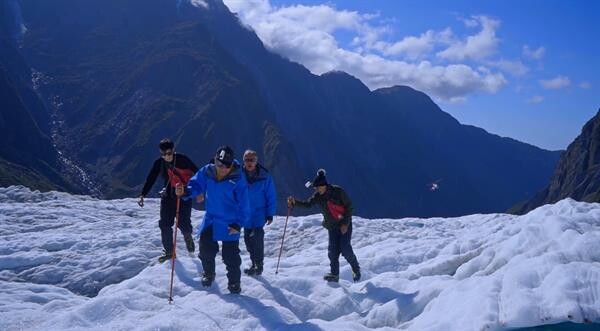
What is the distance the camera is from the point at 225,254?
9.87 metres

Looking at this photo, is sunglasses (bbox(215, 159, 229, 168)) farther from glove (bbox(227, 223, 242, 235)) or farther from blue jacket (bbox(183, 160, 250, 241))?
glove (bbox(227, 223, 242, 235))

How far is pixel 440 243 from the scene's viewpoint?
674 inches

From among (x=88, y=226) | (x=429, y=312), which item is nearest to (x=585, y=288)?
(x=429, y=312)

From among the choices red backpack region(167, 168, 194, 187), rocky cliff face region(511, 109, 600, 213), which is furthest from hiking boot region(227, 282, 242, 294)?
rocky cliff face region(511, 109, 600, 213)

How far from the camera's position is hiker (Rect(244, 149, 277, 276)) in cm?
1170

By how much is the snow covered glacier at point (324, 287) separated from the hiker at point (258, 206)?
0.56 meters

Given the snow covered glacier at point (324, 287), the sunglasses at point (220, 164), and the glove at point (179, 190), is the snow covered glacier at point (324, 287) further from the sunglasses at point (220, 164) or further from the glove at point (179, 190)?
the sunglasses at point (220, 164)

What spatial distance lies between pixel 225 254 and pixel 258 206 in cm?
218

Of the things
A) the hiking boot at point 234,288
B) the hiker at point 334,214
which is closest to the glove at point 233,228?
the hiking boot at point 234,288

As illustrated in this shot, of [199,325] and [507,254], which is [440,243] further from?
[199,325]

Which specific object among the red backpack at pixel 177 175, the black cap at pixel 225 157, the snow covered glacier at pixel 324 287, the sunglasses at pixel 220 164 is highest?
the black cap at pixel 225 157

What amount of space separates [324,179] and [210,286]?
340 cm

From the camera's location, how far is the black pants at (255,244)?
38.2 feet

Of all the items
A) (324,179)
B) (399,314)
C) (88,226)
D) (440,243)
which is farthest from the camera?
(88,226)
